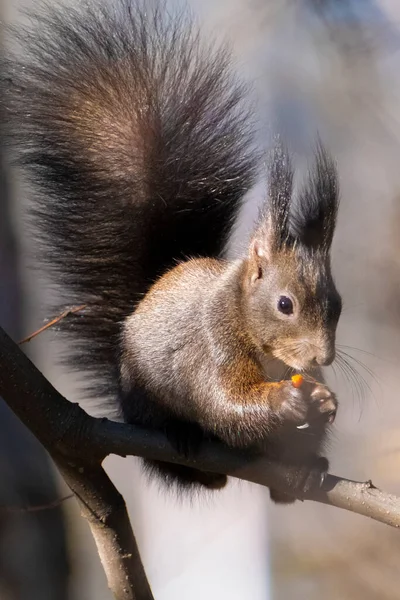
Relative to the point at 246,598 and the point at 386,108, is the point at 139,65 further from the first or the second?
the point at 246,598

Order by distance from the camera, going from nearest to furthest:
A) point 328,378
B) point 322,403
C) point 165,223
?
point 322,403 → point 165,223 → point 328,378

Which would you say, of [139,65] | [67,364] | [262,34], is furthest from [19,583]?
[262,34]

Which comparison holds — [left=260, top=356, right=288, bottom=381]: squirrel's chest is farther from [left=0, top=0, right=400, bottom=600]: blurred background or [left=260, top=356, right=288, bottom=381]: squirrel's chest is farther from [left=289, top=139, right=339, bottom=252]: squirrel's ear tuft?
[left=0, top=0, right=400, bottom=600]: blurred background

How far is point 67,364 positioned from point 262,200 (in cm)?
74

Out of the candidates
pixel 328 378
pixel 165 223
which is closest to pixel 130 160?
pixel 165 223

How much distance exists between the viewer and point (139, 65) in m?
1.66

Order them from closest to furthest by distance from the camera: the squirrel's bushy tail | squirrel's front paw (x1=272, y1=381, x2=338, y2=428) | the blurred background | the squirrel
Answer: squirrel's front paw (x1=272, y1=381, x2=338, y2=428) → the squirrel → the squirrel's bushy tail → the blurred background

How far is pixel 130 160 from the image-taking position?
1688 mm

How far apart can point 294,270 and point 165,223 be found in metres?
0.45

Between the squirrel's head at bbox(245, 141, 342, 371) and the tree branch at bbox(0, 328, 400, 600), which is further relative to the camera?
the squirrel's head at bbox(245, 141, 342, 371)

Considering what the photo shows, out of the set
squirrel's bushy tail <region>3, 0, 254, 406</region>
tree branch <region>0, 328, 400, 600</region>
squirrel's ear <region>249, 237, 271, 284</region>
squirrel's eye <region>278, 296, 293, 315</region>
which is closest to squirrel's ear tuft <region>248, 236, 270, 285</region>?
squirrel's ear <region>249, 237, 271, 284</region>

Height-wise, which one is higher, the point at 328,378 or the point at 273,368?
the point at 273,368

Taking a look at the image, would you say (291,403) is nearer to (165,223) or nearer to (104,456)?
(104,456)

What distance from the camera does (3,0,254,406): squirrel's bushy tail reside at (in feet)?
5.28
